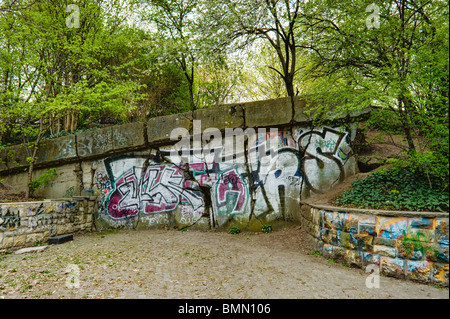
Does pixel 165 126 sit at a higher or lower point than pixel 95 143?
higher

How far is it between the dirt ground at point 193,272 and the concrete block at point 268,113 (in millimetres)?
2656

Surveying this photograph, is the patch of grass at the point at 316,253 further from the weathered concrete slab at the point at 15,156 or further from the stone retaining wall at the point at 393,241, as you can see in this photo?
the weathered concrete slab at the point at 15,156

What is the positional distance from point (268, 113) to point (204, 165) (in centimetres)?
221

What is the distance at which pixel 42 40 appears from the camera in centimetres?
771

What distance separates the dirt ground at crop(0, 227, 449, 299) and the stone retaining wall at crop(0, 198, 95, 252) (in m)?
0.56

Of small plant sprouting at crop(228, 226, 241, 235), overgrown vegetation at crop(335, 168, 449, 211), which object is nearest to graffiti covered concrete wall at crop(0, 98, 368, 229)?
small plant sprouting at crop(228, 226, 241, 235)

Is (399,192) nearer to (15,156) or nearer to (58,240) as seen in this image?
(58,240)

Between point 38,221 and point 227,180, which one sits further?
point 227,180

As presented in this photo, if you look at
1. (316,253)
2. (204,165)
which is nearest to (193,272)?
(316,253)

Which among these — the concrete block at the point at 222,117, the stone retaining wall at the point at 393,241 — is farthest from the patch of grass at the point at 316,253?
the concrete block at the point at 222,117

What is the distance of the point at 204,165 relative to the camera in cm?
770

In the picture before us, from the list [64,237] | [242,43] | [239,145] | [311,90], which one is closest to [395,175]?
[311,90]

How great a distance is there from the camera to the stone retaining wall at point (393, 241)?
3.52 m

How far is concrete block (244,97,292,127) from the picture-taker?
6906 millimetres
